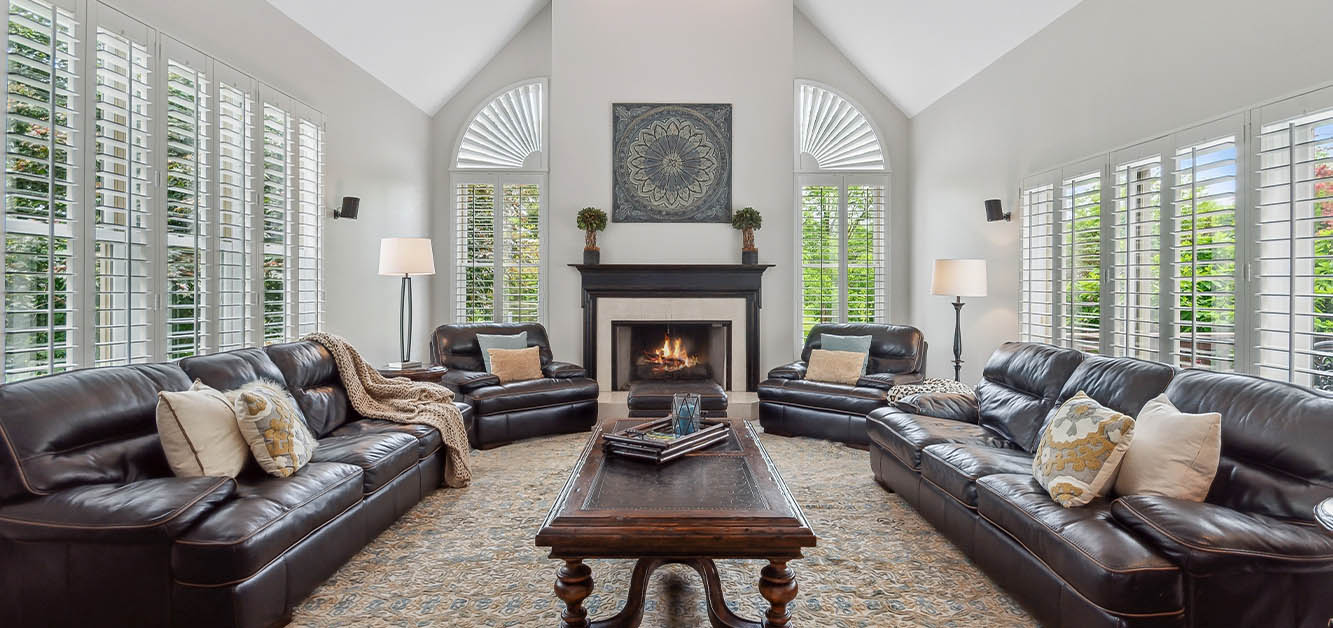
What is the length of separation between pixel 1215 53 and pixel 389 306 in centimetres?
617

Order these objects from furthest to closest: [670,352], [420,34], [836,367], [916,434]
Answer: [670,352] < [420,34] < [836,367] < [916,434]

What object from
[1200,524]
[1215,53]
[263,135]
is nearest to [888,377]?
[1215,53]

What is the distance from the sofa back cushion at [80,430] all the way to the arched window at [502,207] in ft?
14.3

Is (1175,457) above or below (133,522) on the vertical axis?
above

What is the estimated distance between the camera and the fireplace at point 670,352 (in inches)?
258

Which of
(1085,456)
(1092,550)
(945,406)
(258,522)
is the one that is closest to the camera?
(1092,550)

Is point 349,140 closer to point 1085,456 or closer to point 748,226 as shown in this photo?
point 748,226

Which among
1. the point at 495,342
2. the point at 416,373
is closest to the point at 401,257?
the point at 495,342

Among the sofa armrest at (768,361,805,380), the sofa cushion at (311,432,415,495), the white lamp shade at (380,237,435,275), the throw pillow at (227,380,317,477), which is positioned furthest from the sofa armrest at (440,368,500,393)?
the sofa armrest at (768,361,805,380)

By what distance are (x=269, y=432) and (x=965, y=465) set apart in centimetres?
296

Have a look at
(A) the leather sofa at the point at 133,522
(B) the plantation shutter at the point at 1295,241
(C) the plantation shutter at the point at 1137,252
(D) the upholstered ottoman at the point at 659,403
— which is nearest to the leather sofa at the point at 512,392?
(D) the upholstered ottoman at the point at 659,403

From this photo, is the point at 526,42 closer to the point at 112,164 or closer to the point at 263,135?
the point at 263,135

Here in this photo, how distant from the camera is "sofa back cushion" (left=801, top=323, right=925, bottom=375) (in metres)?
5.41

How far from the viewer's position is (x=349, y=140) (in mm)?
5410
